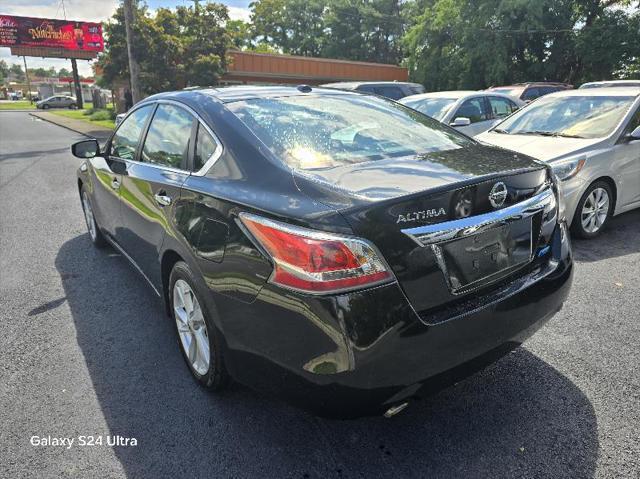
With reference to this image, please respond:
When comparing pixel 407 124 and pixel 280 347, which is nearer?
pixel 280 347

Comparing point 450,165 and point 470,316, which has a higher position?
point 450,165

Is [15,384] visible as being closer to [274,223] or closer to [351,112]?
[274,223]

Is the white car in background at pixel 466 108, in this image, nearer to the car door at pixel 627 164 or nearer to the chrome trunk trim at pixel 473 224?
the car door at pixel 627 164

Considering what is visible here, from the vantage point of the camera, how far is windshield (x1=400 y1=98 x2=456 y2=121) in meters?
8.37

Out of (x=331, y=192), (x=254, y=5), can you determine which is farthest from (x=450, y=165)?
(x=254, y=5)

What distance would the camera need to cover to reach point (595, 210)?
513 cm

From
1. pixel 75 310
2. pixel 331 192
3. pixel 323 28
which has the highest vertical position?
pixel 323 28

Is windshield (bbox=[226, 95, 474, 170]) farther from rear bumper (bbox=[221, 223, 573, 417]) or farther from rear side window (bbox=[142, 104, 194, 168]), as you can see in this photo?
rear bumper (bbox=[221, 223, 573, 417])

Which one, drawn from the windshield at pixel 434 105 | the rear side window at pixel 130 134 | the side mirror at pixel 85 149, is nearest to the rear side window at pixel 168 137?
the rear side window at pixel 130 134

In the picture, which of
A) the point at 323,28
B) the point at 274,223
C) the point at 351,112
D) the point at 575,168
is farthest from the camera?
the point at 323,28

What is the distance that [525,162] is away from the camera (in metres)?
2.48

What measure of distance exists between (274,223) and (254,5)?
224 feet

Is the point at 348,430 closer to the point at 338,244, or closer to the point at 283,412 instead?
the point at 283,412

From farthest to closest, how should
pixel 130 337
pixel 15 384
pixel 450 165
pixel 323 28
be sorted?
pixel 323 28
pixel 130 337
pixel 15 384
pixel 450 165
